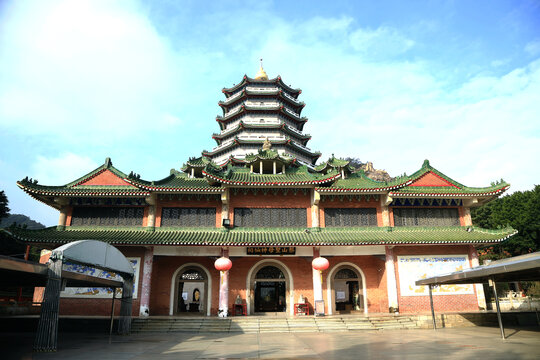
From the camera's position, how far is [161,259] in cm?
2084

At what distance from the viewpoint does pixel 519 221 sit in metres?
34.7

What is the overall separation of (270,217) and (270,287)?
5307 mm

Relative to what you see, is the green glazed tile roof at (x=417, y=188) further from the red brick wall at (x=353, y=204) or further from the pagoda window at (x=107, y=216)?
the pagoda window at (x=107, y=216)

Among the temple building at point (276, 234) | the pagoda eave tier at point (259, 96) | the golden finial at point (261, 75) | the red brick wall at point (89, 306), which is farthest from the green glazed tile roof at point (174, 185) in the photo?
the golden finial at point (261, 75)

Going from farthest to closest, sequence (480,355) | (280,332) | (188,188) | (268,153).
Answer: (268,153)
(188,188)
(280,332)
(480,355)

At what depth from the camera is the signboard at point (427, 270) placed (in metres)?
19.7

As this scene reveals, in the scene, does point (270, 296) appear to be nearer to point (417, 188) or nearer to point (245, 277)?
point (245, 277)

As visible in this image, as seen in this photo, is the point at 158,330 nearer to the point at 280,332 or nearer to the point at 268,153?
the point at 280,332

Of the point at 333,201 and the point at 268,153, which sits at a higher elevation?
the point at 268,153

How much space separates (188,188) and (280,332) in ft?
31.4

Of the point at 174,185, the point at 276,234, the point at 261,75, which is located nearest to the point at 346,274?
the point at 276,234

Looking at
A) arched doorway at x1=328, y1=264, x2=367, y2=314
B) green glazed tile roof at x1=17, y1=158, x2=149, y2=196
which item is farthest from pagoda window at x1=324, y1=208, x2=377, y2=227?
green glazed tile roof at x1=17, y1=158, x2=149, y2=196

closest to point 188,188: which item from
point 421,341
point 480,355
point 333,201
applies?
point 333,201

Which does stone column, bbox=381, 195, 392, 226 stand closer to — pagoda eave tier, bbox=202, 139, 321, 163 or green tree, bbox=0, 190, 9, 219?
pagoda eave tier, bbox=202, 139, 321, 163
